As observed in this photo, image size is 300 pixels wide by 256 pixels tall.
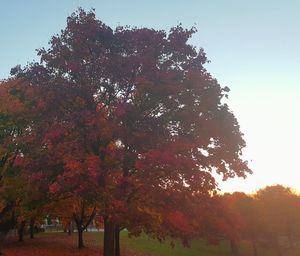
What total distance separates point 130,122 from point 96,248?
1289 inches

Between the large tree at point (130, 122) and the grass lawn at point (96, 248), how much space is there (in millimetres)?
19770

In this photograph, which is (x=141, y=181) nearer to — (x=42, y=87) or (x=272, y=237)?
(x=42, y=87)

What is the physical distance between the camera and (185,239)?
23734 millimetres

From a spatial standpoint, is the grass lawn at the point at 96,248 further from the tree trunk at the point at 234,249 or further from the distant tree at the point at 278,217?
the distant tree at the point at 278,217

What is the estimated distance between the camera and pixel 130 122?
22.4 metres

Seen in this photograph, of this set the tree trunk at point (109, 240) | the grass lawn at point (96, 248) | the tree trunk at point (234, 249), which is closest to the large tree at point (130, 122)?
the tree trunk at point (109, 240)

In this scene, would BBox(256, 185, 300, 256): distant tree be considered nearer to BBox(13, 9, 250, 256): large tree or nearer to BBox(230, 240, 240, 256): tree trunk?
BBox(230, 240, 240, 256): tree trunk

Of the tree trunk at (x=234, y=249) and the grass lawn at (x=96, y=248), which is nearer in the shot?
the grass lawn at (x=96, y=248)

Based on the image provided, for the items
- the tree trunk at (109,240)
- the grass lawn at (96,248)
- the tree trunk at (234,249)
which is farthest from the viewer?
the tree trunk at (234,249)

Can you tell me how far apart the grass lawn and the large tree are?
19770 millimetres

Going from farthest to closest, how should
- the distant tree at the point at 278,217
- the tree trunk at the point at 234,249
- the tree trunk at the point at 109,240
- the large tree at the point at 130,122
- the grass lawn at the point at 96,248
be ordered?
the tree trunk at the point at 234,249, the distant tree at the point at 278,217, the grass lawn at the point at 96,248, the tree trunk at the point at 109,240, the large tree at the point at 130,122

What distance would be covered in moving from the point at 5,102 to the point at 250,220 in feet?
184

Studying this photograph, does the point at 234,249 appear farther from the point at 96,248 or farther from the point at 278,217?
the point at 96,248

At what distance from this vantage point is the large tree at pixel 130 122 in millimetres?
21312
